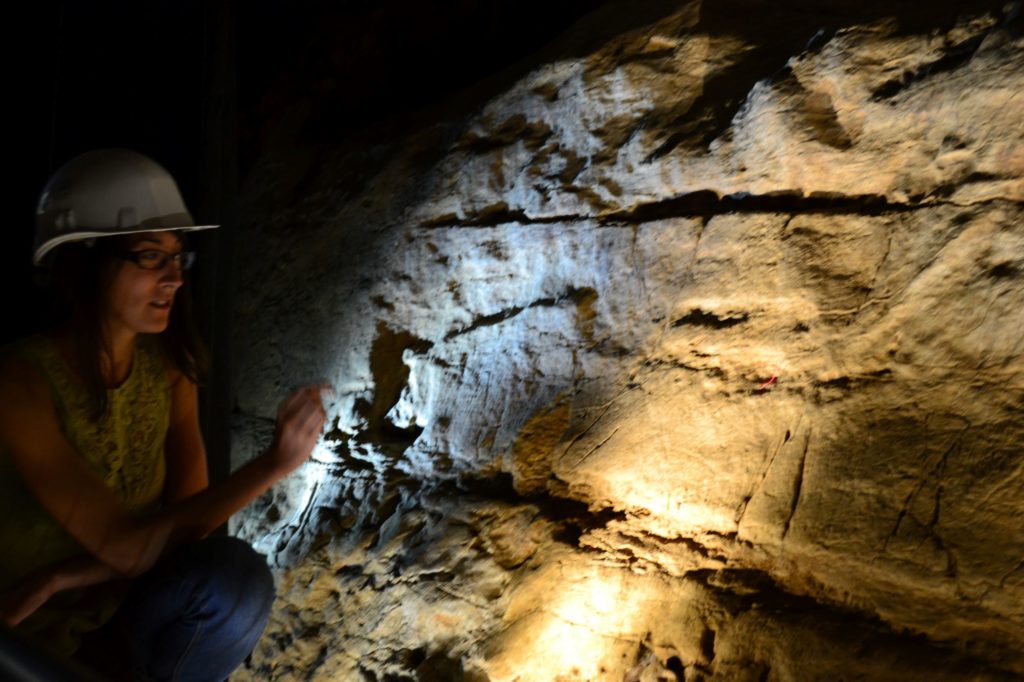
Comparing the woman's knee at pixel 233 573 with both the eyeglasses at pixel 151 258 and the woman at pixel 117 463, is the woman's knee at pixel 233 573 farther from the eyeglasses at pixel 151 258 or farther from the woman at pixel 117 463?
the eyeglasses at pixel 151 258

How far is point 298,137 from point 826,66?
2582 mm

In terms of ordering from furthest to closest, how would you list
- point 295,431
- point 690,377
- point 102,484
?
point 690,377, point 295,431, point 102,484

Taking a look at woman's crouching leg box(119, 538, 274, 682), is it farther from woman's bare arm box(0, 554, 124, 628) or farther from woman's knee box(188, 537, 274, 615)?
woman's bare arm box(0, 554, 124, 628)

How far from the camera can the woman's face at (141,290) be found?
81.0 inches

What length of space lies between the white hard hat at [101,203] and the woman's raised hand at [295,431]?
0.59 metres

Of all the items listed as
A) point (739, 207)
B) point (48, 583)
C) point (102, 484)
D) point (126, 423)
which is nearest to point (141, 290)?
point (126, 423)

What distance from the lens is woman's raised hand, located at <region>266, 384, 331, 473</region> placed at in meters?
2.02

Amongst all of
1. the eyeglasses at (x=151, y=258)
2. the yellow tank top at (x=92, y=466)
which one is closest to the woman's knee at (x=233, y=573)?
the yellow tank top at (x=92, y=466)

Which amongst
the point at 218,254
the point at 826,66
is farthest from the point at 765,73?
the point at 218,254

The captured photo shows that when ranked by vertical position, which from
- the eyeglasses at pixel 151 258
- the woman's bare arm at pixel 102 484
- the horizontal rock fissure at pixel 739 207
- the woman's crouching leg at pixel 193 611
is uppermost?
the horizontal rock fissure at pixel 739 207

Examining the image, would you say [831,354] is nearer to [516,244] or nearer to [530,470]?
[530,470]

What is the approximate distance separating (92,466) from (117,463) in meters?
0.10

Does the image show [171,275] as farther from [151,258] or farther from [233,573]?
[233,573]

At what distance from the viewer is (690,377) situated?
2381mm
